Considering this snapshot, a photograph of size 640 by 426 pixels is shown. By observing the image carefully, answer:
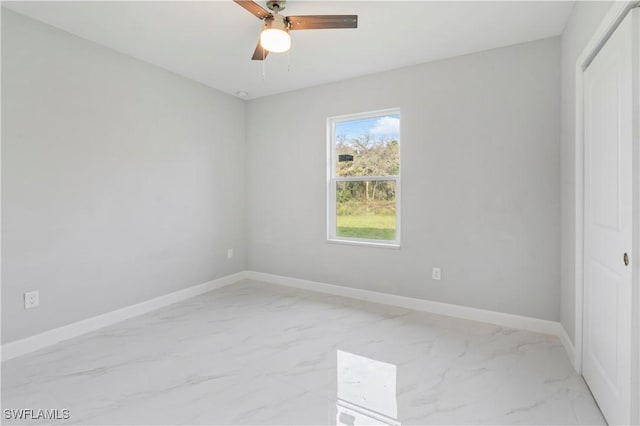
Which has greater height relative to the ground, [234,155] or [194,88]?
[194,88]

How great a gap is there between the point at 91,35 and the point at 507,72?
372 centimetres

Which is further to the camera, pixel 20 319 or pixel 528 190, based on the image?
pixel 528 190

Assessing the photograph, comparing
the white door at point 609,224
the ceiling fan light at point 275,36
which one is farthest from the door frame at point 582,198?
the ceiling fan light at point 275,36

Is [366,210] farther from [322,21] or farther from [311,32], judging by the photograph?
[322,21]

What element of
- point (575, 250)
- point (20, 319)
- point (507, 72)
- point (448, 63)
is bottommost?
point (20, 319)

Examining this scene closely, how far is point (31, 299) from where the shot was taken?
2.46 meters

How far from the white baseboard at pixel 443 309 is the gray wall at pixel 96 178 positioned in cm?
128

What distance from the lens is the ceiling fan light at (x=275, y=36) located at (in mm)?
2096

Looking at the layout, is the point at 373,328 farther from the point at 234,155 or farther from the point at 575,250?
the point at 234,155

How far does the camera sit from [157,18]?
8.04 ft

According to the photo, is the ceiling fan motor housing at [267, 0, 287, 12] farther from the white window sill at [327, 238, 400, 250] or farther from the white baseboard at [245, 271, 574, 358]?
the white baseboard at [245, 271, 574, 358]

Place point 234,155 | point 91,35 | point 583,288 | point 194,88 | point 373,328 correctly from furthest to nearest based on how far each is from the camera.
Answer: point 234,155
point 194,88
point 373,328
point 91,35
point 583,288

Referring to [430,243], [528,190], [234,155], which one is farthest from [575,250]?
[234,155]

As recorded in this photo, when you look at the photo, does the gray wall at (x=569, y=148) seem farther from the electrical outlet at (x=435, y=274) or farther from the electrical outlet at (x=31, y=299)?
the electrical outlet at (x=31, y=299)
